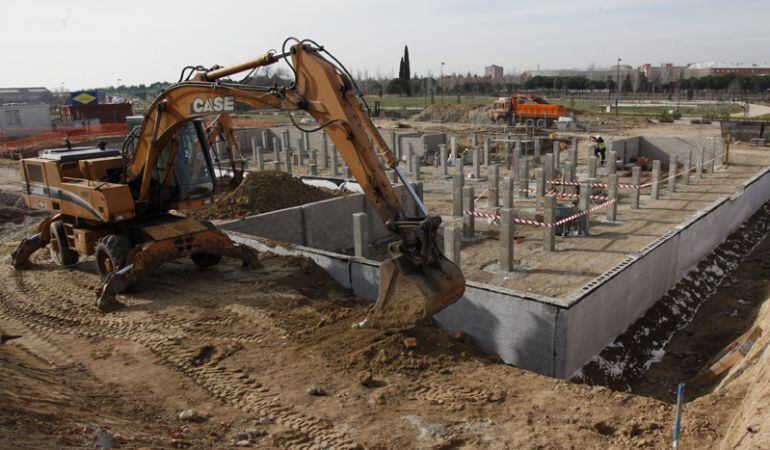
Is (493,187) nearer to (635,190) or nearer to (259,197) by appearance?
(635,190)

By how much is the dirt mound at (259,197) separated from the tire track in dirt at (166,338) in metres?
4.36

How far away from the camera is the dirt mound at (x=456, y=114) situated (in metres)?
42.2

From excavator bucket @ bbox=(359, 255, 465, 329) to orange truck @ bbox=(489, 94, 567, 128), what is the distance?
30.9 m

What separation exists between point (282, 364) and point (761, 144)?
27.8 metres

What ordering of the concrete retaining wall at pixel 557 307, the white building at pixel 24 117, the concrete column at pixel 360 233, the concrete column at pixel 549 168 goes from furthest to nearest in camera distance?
the white building at pixel 24 117 < the concrete column at pixel 549 168 < the concrete column at pixel 360 233 < the concrete retaining wall at pixel 557 307

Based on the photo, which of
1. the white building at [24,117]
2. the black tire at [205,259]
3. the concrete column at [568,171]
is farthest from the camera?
the white building at [24,117]

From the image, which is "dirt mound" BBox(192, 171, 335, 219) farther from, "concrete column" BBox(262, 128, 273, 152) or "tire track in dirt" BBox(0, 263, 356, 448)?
"concrete column" BBox(262, 128, 273, 152)

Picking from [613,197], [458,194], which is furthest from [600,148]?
[458,194]

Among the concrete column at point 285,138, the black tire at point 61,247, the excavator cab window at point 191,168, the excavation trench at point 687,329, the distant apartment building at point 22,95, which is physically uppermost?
the distant apartment building at point 22,95

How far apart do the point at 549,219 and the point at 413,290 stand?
22.0 ft

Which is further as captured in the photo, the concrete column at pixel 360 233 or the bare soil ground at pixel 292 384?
the concrete column at pixel 360 233

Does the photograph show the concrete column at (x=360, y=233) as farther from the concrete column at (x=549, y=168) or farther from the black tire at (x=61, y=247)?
the concrete column at (x=549, y=168)

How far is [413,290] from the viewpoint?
20.0 ft

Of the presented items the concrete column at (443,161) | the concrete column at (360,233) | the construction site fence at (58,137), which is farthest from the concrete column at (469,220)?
the construction site fence at (58,137)
